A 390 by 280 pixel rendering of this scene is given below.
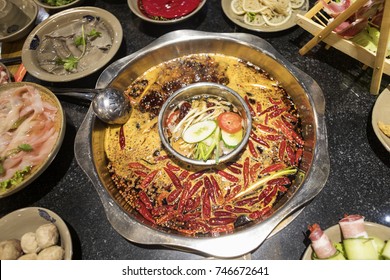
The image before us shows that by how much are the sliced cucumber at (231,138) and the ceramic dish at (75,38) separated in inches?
52.7

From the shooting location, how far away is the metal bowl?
2346 millimetres

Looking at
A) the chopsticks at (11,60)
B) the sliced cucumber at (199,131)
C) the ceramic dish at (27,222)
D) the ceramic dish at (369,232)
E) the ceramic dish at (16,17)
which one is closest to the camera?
the ceramic dish at (369,232)

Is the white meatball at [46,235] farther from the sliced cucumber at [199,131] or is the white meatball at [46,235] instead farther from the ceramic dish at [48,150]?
the sliced cucumber at [199,131]

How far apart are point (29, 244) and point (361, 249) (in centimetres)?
208

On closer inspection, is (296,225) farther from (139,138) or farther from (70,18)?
(70,18)

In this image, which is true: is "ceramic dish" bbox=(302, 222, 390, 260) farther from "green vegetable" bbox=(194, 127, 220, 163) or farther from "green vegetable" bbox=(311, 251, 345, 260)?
"green vegetable" bbox=(194, 127, 220, 163)

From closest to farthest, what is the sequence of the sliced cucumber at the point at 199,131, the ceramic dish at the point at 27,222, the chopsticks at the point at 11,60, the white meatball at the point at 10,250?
the white meatball at the point at 10,250, the ceramic dish at the point at 27,222, the sliced cucumber at the point at 199,131, the chopsticks at the point at 11,60

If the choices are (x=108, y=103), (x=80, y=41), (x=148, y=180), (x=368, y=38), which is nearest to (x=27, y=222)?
(x=148, y=180)

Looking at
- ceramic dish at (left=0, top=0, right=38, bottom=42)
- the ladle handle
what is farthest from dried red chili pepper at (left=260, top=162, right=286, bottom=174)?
ceramic dish at (left=0, top=0, right=38, bottom=42)

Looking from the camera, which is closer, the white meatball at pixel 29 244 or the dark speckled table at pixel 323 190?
the white meatball at pixel 29 244

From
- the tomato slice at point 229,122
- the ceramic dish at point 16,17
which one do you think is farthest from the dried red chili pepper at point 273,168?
the ceramic dish at point 16,17

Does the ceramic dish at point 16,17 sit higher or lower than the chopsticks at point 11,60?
higher

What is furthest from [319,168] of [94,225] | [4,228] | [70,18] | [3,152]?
[70,18]

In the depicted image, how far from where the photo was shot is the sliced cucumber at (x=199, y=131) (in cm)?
251
